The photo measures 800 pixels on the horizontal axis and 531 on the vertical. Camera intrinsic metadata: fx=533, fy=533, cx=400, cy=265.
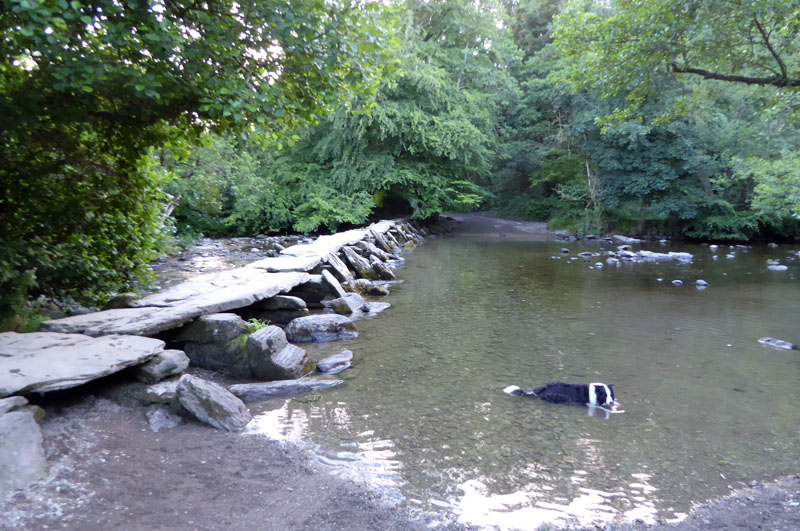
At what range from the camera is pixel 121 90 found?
15.2ft

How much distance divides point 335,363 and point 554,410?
232 cm

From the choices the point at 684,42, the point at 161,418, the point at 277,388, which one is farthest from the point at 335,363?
the point at 684,42

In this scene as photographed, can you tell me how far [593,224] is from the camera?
24.9 metres

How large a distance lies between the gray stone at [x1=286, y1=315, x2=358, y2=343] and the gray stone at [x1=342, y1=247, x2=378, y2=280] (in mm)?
4657

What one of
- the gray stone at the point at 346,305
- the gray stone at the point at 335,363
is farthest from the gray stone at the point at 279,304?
the gray stone at the point at 335,363

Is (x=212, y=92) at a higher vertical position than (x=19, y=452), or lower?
higher

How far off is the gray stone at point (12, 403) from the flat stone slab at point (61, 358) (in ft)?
0.30

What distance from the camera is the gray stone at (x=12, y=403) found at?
10.4 feet

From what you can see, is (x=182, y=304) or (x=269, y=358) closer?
(x=269, y=358)

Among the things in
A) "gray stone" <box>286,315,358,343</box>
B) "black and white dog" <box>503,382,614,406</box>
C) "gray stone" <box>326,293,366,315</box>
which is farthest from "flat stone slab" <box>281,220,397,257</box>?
"black and white dog" <box>503,382,614,406</box>

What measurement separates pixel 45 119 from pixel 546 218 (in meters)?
32.7

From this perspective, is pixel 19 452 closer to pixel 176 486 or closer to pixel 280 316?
pixel 176 486

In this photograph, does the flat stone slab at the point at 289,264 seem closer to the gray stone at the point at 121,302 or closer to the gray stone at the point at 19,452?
the gray stone at the point at 121,302

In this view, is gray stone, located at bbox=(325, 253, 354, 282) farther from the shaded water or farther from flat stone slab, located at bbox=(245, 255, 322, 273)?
the shaded water
